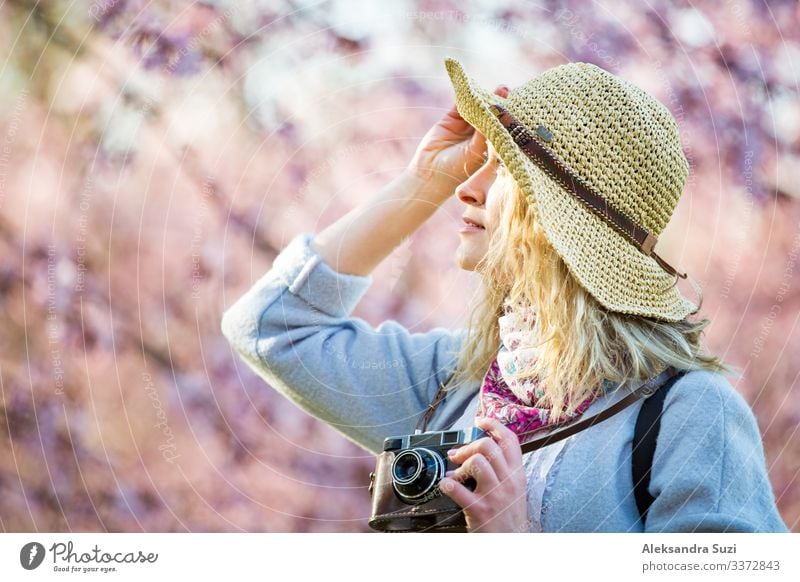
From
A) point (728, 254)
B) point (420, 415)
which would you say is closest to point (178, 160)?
point (420, 415)

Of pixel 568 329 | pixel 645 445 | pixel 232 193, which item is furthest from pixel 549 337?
pixel 232 193

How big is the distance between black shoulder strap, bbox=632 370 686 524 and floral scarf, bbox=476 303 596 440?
0.19ft

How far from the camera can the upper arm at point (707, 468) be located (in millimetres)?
784

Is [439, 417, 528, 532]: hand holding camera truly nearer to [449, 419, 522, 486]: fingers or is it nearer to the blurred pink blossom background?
[449, 419, 522, 486]: fingers

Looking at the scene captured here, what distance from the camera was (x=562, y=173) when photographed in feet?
2.88

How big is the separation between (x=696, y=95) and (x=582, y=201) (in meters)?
0.50

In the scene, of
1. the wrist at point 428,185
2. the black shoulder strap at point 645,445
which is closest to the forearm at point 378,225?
the wrist at point 428,185

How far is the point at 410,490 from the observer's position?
33.4 inches

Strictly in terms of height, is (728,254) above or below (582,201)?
below

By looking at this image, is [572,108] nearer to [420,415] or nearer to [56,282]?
[420,415]

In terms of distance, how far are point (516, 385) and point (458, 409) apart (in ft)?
0.34

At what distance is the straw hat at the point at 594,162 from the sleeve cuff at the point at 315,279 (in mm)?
247

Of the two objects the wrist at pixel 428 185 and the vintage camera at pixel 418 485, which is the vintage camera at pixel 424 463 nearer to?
the vintage camera at pixel 418 485

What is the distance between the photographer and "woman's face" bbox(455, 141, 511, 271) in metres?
0.94
